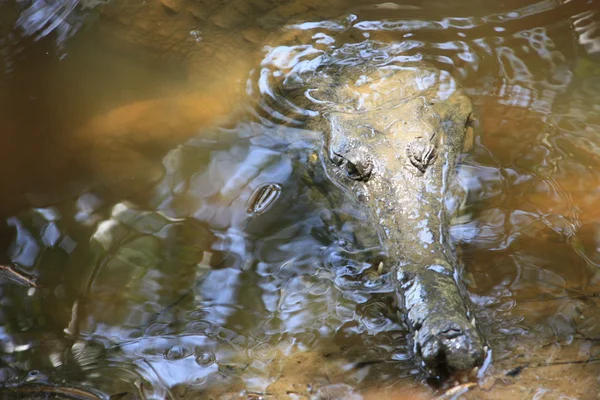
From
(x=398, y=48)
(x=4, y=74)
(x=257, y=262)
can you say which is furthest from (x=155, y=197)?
(x=398, y=48)

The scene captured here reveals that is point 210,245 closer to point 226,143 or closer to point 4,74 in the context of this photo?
point 226,143

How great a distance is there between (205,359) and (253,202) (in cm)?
115

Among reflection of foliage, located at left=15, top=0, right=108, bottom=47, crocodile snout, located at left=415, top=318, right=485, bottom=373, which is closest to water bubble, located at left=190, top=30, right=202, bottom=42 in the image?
reflection of foliage, located at left=15, top=0, right=108, bottom=47

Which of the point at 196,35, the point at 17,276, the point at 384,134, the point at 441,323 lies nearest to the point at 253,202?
the point at 384,134

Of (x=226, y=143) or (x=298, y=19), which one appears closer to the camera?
(x=226, y=143)

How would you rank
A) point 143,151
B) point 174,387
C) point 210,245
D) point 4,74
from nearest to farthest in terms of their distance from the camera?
point 174,387 → point 210,245 → point 143,151 → point 4,74

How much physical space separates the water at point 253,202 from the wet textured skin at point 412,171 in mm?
127

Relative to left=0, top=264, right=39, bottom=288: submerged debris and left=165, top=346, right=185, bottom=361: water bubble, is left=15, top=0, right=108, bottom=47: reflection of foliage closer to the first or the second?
left=0, top=264, right=39, bottom=288: submerged debris

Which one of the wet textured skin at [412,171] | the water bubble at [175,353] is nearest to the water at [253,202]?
the water bubble at [175,353]

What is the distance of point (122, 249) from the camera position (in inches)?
128

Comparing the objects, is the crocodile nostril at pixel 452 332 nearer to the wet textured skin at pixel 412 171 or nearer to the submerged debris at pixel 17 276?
the wet textured skin at pixel 412 171

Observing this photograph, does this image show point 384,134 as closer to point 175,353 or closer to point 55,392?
point 175,353

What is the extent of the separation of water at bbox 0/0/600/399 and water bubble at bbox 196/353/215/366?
0.02 m

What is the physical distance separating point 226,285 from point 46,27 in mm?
2993
